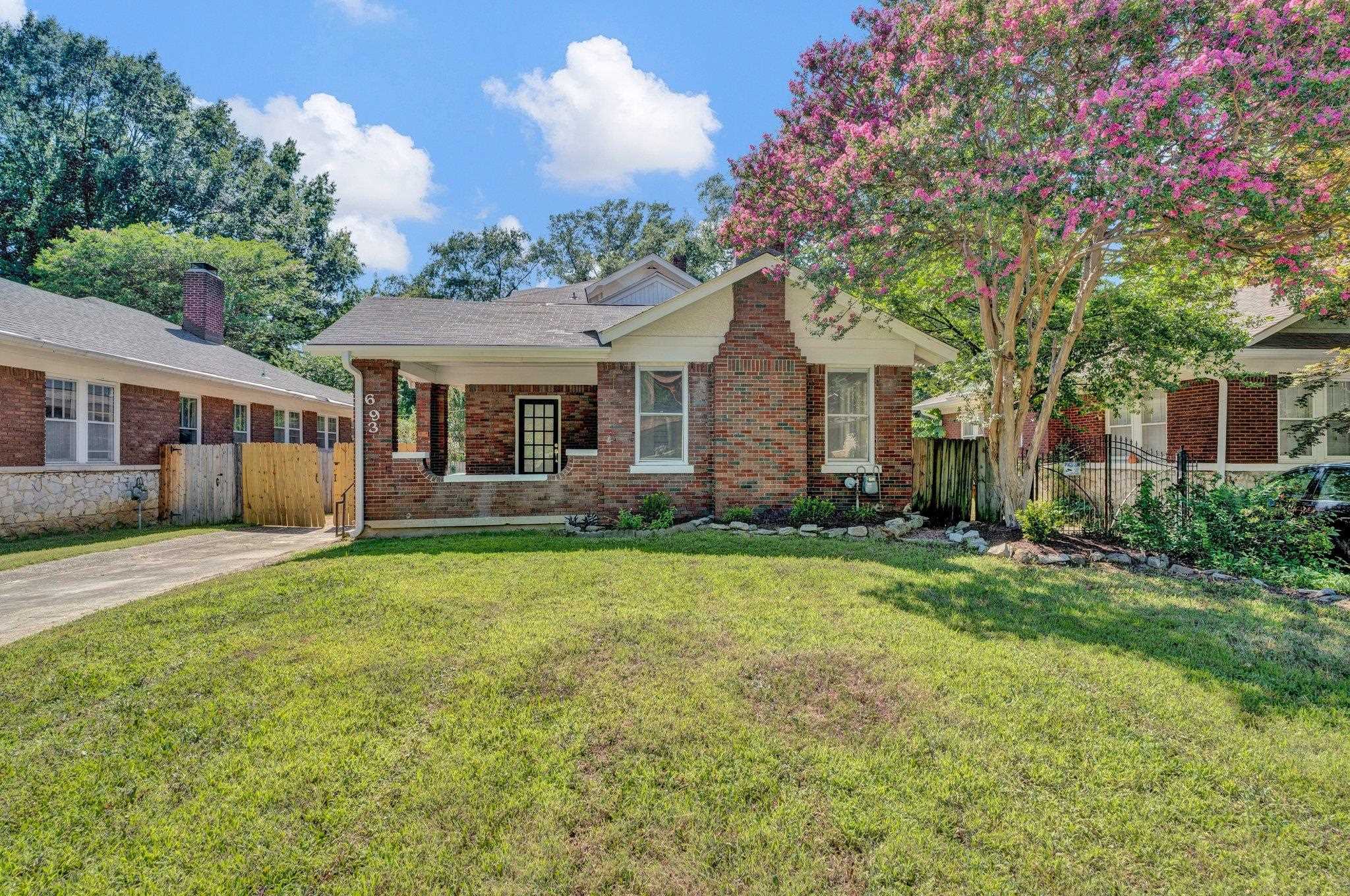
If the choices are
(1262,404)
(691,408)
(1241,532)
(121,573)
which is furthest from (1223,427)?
(121,573)

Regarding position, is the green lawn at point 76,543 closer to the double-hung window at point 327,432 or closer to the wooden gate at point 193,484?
the wooden gate at point 193,484

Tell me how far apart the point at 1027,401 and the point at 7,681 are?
12.2 m

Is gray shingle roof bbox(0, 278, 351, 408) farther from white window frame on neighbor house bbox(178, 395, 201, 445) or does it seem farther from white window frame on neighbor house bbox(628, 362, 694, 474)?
white window frame on neighbor house bbox(628, 362, 694, 474)

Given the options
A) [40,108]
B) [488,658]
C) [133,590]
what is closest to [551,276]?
[40,108]

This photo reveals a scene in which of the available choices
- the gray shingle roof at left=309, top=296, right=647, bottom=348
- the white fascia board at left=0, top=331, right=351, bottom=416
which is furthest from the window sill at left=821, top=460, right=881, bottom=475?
the white fascia board at left=0, top=331, right=351, bottom=416

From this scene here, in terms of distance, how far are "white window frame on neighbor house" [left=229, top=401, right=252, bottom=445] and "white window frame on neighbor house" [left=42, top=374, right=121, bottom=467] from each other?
137 inches

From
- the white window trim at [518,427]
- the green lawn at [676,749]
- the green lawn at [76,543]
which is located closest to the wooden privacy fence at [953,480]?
the green lawn at [676,749]

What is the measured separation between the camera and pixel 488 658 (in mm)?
4621

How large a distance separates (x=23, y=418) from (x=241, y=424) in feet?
20.4

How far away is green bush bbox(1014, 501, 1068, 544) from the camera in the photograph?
29.5ft

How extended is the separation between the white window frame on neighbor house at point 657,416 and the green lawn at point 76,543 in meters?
8.74

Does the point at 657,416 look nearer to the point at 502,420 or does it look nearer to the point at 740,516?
the point at 740,516

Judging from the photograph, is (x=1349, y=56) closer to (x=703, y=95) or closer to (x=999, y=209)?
(x=999, y=209)

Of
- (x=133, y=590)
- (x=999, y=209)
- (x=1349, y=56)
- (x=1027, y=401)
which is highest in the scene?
(x=1349, y=56)
